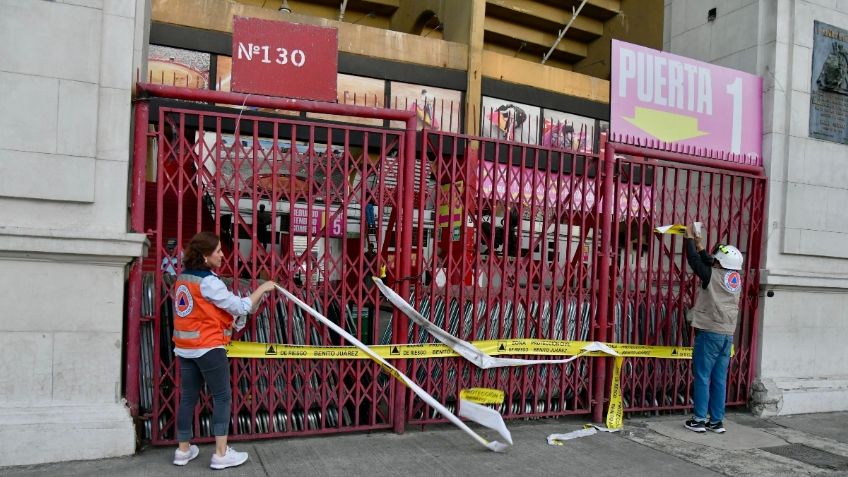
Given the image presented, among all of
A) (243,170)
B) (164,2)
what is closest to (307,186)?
(243,170)

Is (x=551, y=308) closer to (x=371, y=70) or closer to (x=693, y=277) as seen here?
(x=693, y=277)

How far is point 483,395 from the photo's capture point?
541 cm

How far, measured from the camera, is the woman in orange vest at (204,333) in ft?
14.0

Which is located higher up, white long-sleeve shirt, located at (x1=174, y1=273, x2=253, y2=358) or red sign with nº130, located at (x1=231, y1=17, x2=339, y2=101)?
red sign with nº130, located at (x1=231, y1=17, x2=339, y2=101)

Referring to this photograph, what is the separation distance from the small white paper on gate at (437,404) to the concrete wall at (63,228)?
1.33 m

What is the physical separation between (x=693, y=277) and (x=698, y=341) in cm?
88

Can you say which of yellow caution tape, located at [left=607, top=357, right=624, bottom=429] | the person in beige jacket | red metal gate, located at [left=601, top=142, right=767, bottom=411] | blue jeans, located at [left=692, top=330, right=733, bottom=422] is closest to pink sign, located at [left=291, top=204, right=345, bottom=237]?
red metal gate, located at [left=601, top=142, right=767, bottom=411]

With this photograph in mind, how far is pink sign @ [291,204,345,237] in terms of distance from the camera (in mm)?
5076

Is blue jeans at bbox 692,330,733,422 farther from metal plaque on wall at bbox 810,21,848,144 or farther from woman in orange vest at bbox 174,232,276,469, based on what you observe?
woman in orange vest at bbox 174,232,276,469

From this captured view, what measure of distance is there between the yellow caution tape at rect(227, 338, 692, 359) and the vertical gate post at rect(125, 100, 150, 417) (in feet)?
2.21

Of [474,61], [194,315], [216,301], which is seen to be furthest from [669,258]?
[474,61]

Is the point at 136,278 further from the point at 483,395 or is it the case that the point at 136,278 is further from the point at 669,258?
the point at 669,258

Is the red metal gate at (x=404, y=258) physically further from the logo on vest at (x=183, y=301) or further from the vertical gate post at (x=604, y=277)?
the logo on vest at (x=183, y=301)

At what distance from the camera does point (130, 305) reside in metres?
4.71
